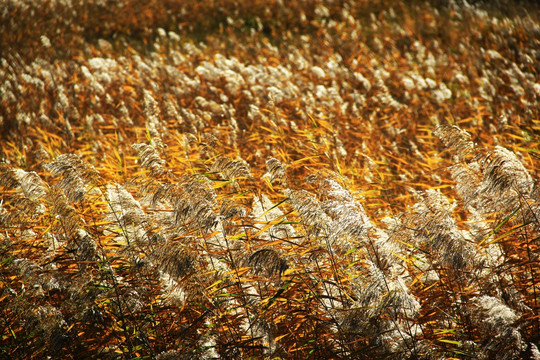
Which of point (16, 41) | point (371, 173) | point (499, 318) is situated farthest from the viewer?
point (16, 41)

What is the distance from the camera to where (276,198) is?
4176 millimetres

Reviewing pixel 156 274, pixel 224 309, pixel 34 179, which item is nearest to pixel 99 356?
pixel 156 274

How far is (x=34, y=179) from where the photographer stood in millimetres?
2881

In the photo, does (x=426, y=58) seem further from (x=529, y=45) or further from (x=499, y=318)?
(x=499, y=318)

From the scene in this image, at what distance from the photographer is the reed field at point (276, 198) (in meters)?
2.44

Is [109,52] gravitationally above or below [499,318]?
above

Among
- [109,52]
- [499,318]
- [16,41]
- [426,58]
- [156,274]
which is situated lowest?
[499,318]

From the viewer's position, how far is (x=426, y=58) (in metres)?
8.19

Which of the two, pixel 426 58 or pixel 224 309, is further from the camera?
pixel 426 58

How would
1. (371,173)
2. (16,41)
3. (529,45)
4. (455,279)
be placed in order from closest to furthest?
(455,279)
(371,173)
(529,45)
(16,41)

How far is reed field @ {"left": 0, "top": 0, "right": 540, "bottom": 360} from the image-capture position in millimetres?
2438

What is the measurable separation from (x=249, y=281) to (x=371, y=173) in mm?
2198

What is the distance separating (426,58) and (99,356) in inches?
298

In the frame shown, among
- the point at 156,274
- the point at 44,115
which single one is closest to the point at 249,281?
the point at 156,274
